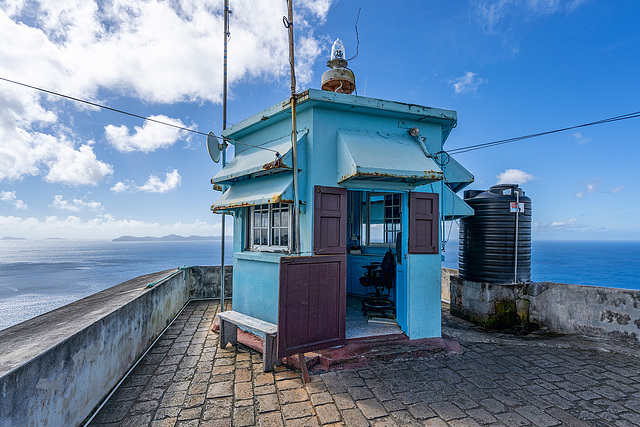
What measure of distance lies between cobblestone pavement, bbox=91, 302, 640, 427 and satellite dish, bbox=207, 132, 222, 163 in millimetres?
3571

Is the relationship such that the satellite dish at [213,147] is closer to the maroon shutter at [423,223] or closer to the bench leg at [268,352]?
the bench leg at [268,352]

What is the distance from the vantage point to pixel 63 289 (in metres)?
34.7

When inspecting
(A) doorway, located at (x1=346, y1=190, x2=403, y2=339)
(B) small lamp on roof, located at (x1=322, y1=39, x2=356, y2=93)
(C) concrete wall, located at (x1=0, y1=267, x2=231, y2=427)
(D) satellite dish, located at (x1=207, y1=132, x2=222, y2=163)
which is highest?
(B) small lamp on roof, located at (x1=322, y1=39, x2=356, y2=93)

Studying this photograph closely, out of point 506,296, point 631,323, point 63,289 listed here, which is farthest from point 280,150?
point 63,289

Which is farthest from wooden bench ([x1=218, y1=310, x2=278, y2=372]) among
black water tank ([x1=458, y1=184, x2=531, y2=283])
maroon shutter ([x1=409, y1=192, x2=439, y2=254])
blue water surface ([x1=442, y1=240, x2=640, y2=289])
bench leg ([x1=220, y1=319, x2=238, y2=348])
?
blue water surface ([x1=442, y1=240, x2=640, y2=289])

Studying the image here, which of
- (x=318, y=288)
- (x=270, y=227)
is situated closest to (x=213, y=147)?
(x=270, y=227)

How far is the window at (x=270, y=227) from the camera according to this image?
5172 millimetres

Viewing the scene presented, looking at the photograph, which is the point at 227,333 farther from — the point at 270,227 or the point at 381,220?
the point at 381,220

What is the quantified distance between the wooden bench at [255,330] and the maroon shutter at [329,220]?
1.34 metres

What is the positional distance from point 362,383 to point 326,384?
472 millimetres

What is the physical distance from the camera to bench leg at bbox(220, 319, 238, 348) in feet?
16.7

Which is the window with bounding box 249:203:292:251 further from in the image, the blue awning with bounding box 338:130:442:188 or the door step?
the door step

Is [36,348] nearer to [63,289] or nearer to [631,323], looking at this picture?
[631,323]

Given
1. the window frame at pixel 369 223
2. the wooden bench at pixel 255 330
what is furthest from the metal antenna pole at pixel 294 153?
the window frame at pixel 369 223
